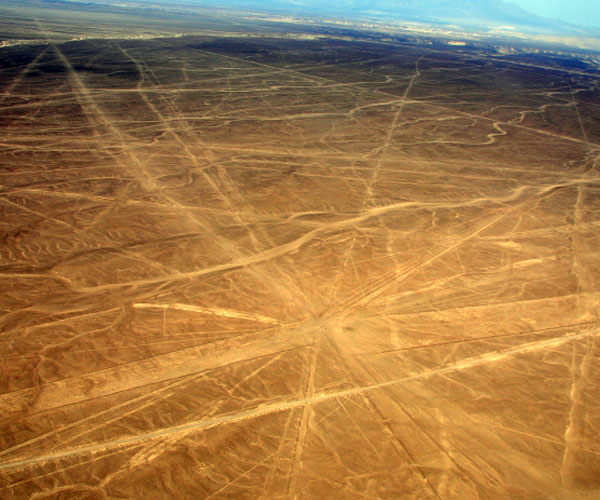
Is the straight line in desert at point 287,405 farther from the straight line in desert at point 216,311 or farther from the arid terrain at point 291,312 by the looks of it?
the straight line in desert at point 216,311

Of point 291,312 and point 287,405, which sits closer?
point 287,405

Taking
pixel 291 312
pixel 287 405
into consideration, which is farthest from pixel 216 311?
pixel 287 405

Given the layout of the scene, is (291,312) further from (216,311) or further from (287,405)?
(287,405)

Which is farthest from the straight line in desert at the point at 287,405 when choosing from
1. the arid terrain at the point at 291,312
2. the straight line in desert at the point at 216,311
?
the straight line in desert at the point at 216,311

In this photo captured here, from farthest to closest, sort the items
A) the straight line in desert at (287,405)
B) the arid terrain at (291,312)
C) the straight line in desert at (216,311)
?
the straight line in desert at (216,311), the arid terrain at (291,312), the straight line in desert at (287,405)

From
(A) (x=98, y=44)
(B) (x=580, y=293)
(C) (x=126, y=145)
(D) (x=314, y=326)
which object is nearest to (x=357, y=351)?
(D) (x=314, y=326)

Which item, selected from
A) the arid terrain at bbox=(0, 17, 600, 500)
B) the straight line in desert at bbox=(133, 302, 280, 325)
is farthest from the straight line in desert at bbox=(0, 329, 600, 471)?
the straight line in desert at bbox=(133, 302, 280, 325)
